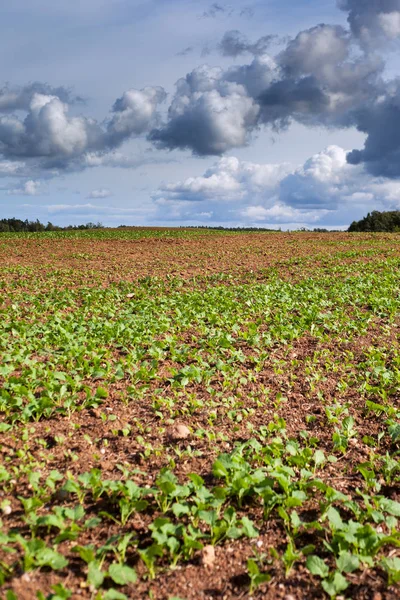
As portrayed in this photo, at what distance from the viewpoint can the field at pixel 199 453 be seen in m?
3.78

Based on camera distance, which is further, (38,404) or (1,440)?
(38,404)

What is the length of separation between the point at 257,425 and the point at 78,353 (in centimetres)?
384

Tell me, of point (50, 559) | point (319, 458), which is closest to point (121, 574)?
point (50, 559)

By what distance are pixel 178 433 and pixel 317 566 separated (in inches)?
102

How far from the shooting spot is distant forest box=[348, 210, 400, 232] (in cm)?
8225

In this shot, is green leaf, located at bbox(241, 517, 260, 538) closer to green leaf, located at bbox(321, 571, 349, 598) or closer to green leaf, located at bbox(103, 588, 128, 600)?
green leaf, located at bbox(321, 571, 349, 598)

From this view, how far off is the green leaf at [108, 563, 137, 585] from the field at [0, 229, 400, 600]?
0.01 meters

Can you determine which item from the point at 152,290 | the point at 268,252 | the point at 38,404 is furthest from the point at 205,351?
the point at 268,252

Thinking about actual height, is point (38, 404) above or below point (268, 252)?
below

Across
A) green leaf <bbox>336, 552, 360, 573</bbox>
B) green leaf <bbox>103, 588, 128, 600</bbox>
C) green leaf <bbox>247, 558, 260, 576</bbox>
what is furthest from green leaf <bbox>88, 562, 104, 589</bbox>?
green leaf <bbox>336, 552, 360, 573</bbox>

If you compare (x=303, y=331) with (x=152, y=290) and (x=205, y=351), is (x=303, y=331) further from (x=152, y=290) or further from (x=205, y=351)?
(x=152, y=290)

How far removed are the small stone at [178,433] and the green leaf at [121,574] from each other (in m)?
2.37

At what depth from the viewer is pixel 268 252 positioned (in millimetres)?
29000

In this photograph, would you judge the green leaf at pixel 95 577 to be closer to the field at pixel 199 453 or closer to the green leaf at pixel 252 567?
the field at pixel 199 453
